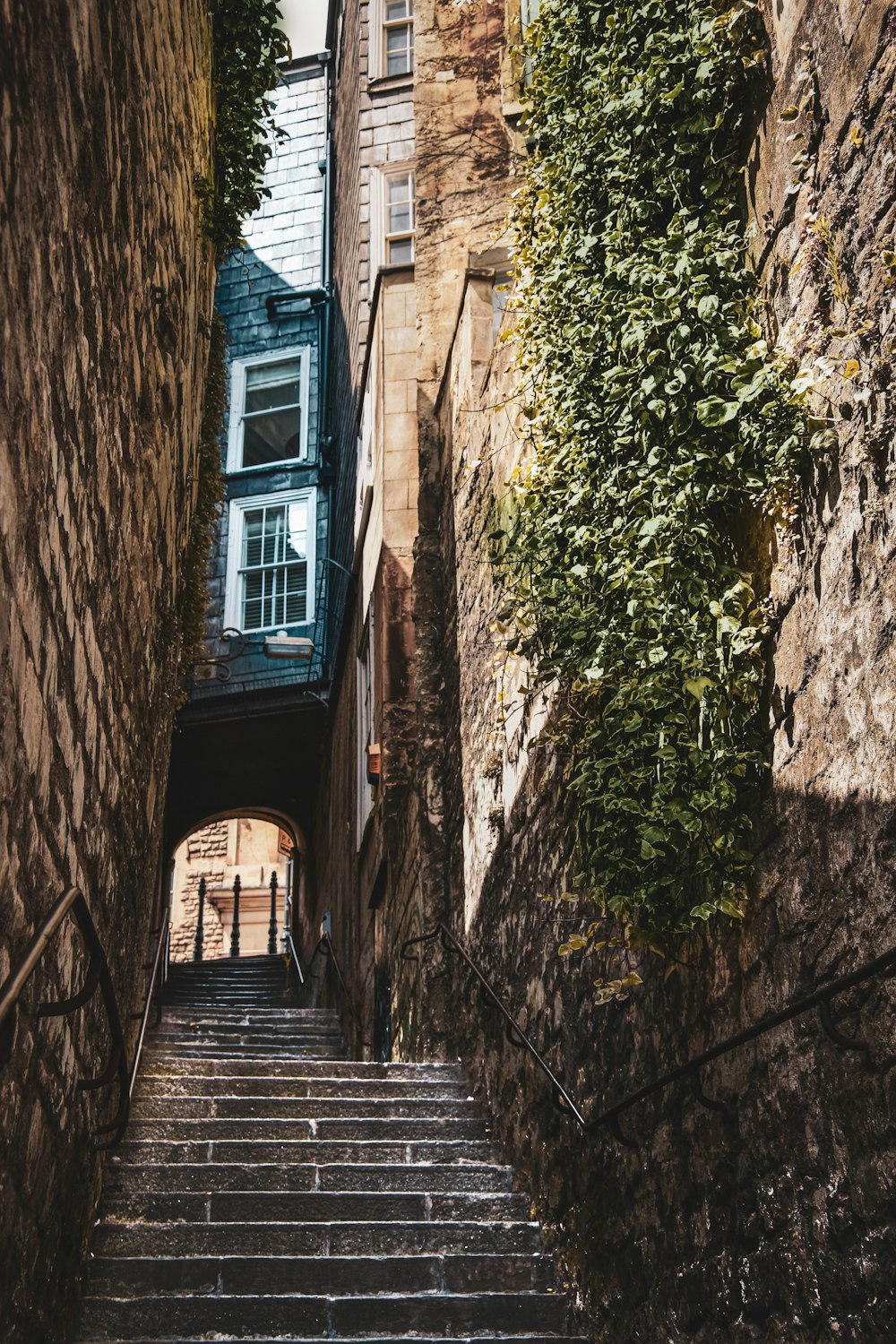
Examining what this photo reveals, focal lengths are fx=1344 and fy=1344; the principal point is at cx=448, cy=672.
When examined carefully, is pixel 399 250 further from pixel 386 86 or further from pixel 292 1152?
pixel 292 1152

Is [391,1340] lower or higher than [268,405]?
lower

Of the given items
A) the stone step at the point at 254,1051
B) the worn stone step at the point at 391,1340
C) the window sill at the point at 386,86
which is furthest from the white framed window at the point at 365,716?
the window sill at the point at 386,86

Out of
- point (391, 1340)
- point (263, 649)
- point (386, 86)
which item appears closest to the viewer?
point (391, 1340)

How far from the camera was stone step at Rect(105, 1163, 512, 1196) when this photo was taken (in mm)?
4902

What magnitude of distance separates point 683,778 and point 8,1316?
2.08 metres

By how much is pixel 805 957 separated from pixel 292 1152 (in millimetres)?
2947

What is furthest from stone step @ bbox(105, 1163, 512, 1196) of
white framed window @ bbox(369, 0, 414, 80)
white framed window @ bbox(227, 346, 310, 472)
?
white framed window @ bbox(227, 346, 310, 472)

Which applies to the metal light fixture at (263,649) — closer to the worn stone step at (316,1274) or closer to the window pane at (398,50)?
the window pane at (398,50)

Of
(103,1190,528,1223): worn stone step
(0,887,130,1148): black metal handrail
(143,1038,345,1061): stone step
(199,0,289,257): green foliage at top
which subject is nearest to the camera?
(0,887,130,1148): black metal handrail

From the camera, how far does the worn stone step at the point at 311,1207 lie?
4680 millimetres

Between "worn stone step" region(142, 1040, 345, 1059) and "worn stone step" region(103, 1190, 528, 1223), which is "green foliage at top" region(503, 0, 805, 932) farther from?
Result: "worn stone step" region(142, 1040, 345, 1059)

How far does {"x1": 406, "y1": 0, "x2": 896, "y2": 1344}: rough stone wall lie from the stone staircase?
15.5 inches

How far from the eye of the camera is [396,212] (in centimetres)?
→ 1368

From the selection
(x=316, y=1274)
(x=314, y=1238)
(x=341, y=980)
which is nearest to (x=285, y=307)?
(x=341, y=980)
